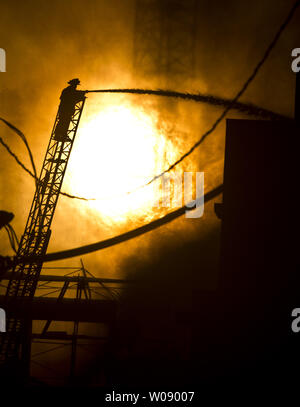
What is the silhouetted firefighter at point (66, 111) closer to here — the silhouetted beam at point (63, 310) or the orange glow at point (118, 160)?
the orange glow at point (118, 160)

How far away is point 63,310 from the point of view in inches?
689

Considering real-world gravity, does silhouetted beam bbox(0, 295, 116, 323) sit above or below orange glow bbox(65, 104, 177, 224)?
below

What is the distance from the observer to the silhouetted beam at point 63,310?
1733cm

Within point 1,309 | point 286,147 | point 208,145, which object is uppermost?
point 208,145

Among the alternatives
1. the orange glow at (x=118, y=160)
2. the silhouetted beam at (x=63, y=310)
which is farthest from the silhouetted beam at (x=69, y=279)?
the orange glow at (x=118, y=160)

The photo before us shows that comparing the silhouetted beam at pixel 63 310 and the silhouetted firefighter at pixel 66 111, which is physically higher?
the silhouetted firefighter at pixel 66 111

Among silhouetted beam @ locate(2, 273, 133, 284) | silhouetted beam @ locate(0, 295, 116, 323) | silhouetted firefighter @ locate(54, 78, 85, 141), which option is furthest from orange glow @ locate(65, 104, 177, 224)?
silhouetted beam @ locate(0, 295, 116, 323)

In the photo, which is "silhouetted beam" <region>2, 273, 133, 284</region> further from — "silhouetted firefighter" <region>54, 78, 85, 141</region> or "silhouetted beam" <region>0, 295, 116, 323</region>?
"silhouetted firefighter" <region>54, 78, 85, 141</region>

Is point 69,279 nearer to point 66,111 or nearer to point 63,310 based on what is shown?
point 63,310

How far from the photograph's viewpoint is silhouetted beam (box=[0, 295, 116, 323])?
17.3 m

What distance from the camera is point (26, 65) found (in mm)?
21531

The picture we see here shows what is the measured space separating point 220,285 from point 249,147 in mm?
4420
